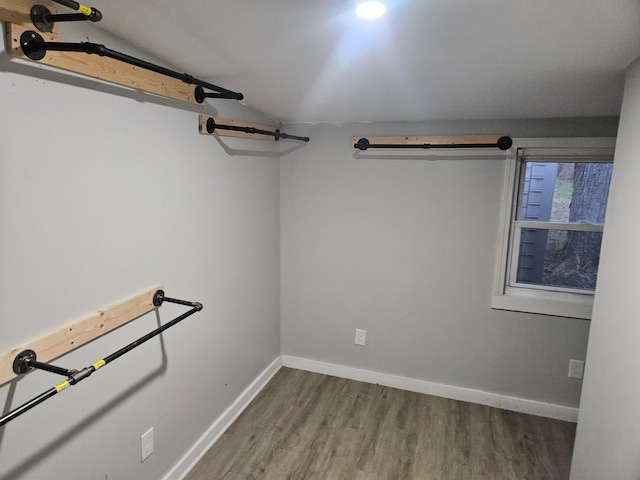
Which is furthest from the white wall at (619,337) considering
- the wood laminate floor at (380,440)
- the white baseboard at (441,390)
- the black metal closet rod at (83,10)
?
the black metal closet rod at (83,10)

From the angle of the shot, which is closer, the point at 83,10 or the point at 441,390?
the point at 83,10

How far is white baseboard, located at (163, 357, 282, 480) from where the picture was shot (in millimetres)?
1980

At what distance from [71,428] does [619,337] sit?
194 cm

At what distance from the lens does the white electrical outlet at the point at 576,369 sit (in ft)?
7.97

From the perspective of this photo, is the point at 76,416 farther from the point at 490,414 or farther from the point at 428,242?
the point at 490,414

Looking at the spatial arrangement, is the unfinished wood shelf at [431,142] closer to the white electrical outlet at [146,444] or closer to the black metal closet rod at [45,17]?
the black metal closet rod at [45,17]

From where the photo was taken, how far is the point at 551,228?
2.47 metres

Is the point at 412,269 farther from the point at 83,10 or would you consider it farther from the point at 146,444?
the point at 83,10

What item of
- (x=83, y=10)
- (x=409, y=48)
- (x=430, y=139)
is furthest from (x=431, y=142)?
(x=83, y=10)

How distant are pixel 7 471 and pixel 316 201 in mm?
2152

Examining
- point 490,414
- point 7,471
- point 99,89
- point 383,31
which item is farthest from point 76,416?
point 490,414

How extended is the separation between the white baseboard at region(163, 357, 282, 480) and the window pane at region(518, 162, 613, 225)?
2108 millimetres

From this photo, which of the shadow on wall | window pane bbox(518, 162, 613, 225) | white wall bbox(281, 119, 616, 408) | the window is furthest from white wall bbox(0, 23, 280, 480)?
window pane bbox(518, 162, 613, 225)

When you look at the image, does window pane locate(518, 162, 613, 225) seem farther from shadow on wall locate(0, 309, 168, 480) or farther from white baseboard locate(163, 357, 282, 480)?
shadow on wall locate(0, 309, 168, 480)
